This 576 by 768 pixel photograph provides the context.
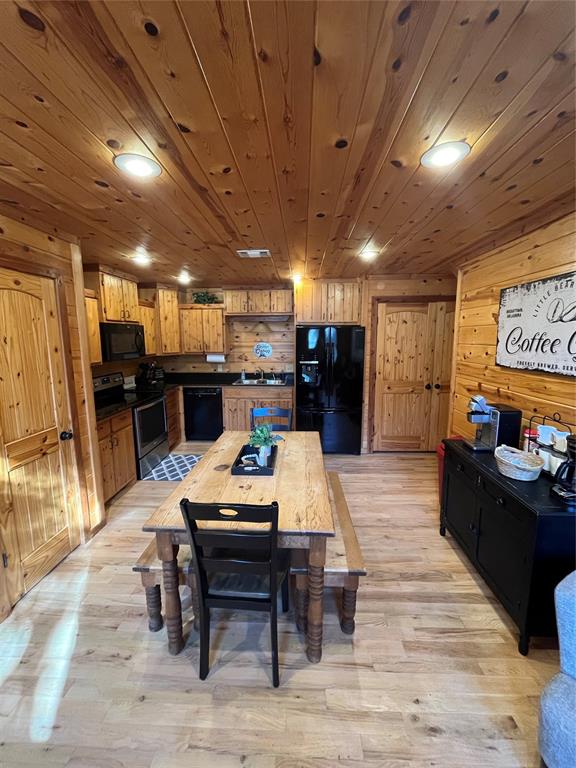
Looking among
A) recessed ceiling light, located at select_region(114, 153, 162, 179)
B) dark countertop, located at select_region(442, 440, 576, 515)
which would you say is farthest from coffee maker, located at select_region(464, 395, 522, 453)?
recessed ceiling light, located at select_region(114, 153, 162, 179)

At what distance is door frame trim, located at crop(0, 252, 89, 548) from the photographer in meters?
2.05

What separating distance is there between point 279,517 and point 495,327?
2419 millimetres

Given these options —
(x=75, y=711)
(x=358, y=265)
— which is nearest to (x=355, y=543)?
(x=75, y=711)

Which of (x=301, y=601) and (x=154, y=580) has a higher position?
(x=154, y=580)

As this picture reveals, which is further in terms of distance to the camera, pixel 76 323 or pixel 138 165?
pixel 76 323

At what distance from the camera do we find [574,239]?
190 cm

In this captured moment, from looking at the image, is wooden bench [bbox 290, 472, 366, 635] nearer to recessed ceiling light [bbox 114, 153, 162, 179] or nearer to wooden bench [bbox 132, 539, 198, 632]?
wooden bench [bbox 132, 539, 198, 632]

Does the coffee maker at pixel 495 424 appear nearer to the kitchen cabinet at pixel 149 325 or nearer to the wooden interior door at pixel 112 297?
the wooden interior door at pixel 112 297

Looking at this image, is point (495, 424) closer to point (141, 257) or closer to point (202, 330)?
point (141, 257)

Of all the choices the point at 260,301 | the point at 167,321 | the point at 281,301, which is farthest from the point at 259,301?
the point at 167,321

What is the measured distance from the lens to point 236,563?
1.42 m

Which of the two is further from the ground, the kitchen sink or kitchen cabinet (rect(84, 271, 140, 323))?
kitchen cabinet (rect(84, 271, 140, 323))

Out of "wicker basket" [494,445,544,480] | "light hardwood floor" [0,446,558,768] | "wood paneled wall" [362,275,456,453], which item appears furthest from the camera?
"wood paneled wall" [362,275,456,453]

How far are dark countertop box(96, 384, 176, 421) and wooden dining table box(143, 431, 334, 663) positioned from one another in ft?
5.43
